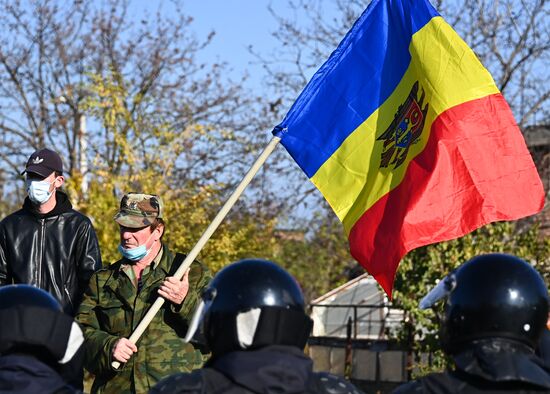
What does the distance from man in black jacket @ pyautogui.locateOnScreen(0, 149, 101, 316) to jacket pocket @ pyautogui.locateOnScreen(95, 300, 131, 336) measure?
58cm

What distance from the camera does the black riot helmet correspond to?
399 cm

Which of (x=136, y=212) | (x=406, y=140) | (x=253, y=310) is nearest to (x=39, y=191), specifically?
(x=136, y=212)

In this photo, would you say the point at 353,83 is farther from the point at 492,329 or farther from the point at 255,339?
the point at 255,339

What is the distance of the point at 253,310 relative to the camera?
4016 millimetres

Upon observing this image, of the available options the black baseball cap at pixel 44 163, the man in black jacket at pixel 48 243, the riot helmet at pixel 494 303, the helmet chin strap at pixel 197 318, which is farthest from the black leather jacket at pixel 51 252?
the riot helmet at pixel 494 303

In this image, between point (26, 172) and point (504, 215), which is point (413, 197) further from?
point (26, 172)

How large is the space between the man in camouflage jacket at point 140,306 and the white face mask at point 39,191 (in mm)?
653

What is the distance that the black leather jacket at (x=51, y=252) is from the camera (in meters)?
7.49

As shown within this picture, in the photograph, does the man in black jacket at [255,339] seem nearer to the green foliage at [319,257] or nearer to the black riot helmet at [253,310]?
the black riot helmet at [253,310]

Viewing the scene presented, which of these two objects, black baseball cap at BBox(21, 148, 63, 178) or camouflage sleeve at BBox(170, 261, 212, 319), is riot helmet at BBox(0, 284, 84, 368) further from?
black baseball cap at BBox(21, 148, 63, 178)

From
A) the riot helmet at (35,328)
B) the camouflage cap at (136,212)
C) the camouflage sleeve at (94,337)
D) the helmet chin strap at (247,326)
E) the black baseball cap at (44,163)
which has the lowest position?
the camouflage sleeve at (94,337)

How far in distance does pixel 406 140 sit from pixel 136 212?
69.8 inches

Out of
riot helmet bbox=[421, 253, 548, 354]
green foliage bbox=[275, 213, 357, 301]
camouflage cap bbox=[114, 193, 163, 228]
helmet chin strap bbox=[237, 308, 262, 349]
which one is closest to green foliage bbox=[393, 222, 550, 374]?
camouflage cap bbox=[114, 193, 163, 228]

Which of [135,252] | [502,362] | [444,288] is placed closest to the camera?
[502,362]
